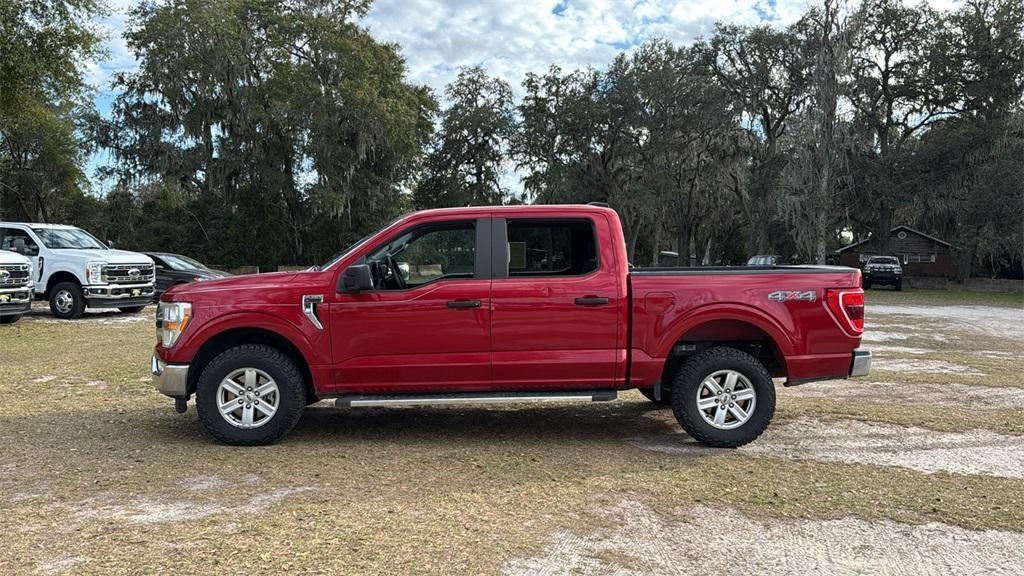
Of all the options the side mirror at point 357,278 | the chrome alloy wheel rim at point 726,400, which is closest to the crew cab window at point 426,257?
the side mirror at point 357,278

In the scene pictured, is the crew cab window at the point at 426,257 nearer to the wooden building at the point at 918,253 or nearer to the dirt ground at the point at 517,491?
the dirt ground at the point at 517,491

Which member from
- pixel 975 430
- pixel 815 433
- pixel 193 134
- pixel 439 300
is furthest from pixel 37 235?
pixel 193 134

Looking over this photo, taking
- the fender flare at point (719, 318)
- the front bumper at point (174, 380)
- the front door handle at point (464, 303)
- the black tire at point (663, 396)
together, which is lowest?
the black tire at point (663, 396)

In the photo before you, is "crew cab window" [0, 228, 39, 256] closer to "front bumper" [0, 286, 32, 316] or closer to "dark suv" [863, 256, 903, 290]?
"front bumper" [0, 286, 32, 316]

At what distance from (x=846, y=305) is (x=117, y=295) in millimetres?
15256

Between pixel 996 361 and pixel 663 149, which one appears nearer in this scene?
pixel 996 361

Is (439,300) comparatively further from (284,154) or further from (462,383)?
(284,154)

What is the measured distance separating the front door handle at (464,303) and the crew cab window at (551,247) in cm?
43

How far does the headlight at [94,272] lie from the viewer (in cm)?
1553

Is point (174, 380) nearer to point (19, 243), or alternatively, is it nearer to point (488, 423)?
point (488, 423)

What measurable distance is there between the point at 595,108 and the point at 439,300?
3632 centimetres

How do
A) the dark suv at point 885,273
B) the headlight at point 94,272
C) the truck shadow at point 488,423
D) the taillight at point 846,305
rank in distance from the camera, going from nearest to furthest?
the taillight at point 846,305
the truck shadow at point 488,423
the headlight at point 94,272
the dark suv at point 885,273

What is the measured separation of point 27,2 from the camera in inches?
680

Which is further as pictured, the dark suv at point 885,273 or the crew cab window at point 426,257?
the dark suv at point 885,273
